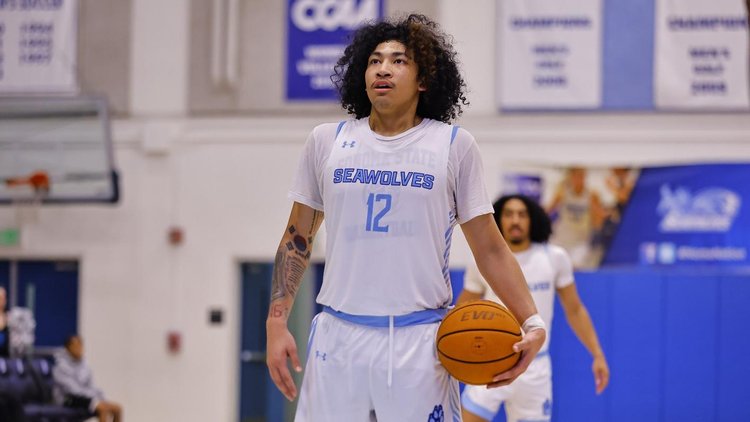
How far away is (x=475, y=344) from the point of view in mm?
3336

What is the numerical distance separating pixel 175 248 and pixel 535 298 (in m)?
7.72

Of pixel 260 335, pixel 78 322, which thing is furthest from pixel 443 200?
pixel 78 322

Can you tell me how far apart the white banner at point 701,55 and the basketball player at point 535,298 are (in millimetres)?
5930

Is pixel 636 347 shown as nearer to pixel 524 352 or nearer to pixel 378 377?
pixel 524 352

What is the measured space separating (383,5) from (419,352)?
10236mm

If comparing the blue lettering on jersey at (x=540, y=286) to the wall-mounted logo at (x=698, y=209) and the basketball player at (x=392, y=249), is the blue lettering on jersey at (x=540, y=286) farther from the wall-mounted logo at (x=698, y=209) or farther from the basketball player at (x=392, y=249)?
the wall-mounted logo at (x=698, y=209)

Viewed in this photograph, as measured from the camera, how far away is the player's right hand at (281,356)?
337 cm

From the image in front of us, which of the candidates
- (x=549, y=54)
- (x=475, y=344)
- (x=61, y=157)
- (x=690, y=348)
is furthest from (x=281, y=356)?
(x=61, y=157)

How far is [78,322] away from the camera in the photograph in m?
13.9

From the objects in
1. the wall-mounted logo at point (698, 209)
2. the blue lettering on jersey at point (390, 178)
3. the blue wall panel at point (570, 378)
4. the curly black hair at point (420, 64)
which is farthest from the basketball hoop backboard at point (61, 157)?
the blue lettering on jersey at point (390, 178)

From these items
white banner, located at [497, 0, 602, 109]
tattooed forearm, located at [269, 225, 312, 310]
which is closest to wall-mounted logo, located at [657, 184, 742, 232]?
white banner, located at [497, 0, 602, 109]

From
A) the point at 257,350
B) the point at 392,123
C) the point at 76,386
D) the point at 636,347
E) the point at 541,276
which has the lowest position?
the point at 76,386

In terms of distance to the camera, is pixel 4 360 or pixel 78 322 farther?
pixel 78 322

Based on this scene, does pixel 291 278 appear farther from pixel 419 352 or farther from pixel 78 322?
pixel 78 322
